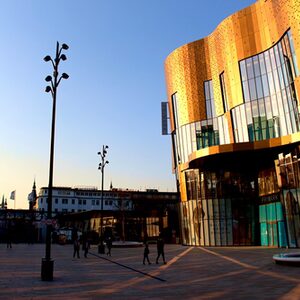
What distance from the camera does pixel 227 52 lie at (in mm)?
50250

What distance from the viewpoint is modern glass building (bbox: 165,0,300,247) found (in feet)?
135

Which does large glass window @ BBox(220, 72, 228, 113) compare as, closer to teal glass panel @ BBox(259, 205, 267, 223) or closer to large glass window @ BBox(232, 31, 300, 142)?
large glass window @ BBox(232, 31, 300, 142)

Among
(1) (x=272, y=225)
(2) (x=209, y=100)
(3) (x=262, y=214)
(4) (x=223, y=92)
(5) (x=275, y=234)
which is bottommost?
(5) (x=275, y=234)

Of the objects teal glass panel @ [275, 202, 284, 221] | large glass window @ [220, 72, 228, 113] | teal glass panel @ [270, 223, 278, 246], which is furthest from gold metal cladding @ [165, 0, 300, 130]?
teal glass panel @ [270, 223, 278, 246]

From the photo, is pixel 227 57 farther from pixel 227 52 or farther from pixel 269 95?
pixel 269 95

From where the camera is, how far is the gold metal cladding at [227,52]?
41.8 meters

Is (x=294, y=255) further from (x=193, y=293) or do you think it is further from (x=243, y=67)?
(x=243, y=67)

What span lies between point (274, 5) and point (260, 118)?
42.0 feet

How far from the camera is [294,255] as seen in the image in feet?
76.9

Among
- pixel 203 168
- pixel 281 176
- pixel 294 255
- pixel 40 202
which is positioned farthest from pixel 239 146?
pixel 40 202

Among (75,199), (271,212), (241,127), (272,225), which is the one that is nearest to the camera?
(272,225)

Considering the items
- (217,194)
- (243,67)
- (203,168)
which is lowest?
(217,194)

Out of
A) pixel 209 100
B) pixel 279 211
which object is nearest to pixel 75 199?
pixel 209 100

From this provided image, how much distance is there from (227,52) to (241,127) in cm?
1034
